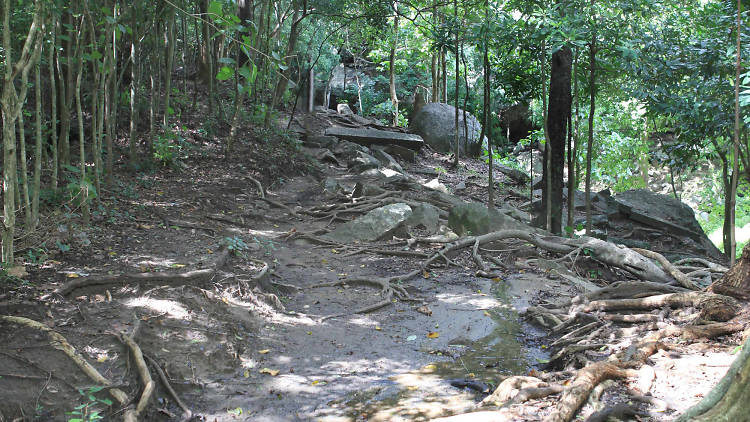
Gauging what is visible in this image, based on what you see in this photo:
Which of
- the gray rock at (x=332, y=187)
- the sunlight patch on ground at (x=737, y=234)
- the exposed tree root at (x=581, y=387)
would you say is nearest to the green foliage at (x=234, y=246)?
the exposed tree root at (x=581, y=387)

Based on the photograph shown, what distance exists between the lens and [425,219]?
947cm

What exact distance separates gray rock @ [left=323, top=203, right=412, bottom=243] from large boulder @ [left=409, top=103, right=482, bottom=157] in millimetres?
9602

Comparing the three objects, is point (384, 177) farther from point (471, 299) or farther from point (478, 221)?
point (471, 299)

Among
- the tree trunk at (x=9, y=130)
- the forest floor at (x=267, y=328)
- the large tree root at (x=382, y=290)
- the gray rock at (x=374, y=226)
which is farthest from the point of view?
the gray rock at (x=374, y=226)

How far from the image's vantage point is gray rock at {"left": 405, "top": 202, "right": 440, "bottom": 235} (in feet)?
30.8

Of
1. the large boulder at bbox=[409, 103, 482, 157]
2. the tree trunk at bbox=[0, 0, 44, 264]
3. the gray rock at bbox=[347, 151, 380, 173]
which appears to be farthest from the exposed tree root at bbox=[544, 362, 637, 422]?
the large boulder at bbox=[409, 103, 482, 157]

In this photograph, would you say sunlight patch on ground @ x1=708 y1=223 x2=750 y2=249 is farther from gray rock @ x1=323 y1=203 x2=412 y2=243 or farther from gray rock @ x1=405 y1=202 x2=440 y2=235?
gray rock @ x1=323 y1=203 x2=412 y2=243

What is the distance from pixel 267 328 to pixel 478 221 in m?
4.66

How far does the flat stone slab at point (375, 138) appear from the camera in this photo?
55.1ft

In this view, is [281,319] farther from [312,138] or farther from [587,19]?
[312,138]

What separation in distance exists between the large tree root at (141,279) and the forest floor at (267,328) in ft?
0.05

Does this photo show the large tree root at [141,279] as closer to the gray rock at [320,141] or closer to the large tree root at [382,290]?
the large tree root at [382,290]

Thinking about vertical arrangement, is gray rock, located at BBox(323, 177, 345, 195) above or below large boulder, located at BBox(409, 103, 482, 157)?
below

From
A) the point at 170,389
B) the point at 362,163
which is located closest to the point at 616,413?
the point at 170,389
